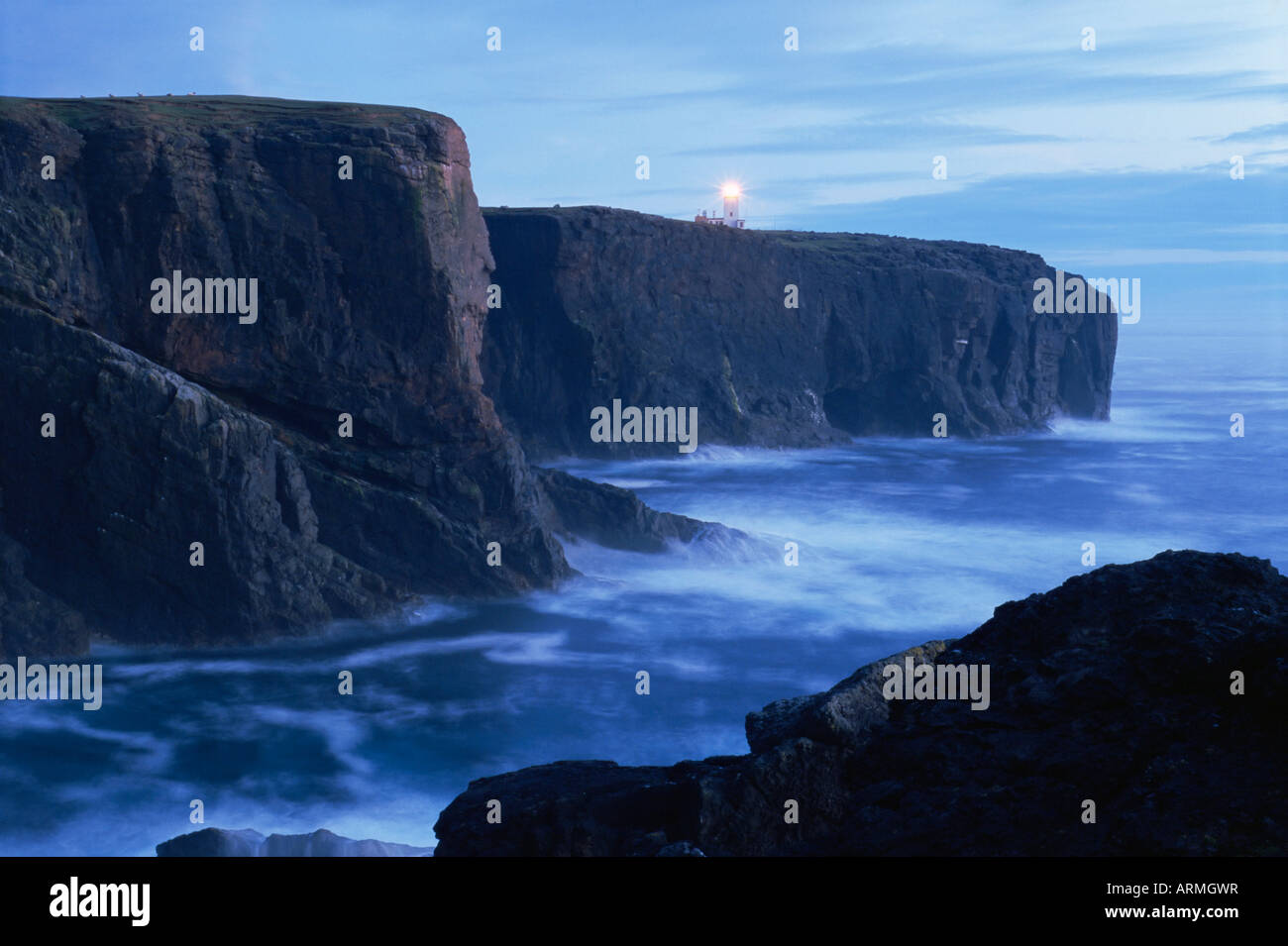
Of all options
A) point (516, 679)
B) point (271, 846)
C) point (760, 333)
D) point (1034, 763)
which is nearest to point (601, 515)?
point (516, 679)

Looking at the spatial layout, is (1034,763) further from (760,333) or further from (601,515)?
(760,333)

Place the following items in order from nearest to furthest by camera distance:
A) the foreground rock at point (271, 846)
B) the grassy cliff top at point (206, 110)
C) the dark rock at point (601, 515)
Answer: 1. the foreground rock at point (271, 846)
2. the grassy cliff top at point (206, 110)
3. the dark rock at point (601, 515)

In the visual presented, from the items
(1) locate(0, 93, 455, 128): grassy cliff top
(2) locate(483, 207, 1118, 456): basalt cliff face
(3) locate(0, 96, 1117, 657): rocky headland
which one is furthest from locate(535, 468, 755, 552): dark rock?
(2) locate(483, 207, 1118, 456): basalt cliff face

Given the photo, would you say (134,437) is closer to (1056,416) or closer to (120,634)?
(120,634)

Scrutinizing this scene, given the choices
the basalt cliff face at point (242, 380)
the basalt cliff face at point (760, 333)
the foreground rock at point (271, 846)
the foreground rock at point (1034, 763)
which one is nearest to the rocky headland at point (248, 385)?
the basalt cliff face at point (242, 380)

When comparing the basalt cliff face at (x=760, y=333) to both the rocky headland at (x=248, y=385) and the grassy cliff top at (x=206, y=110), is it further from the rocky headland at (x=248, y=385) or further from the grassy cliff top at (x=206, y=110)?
the grassy cliff top at (x=206, y=110)
